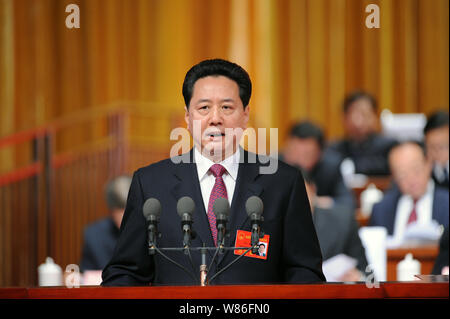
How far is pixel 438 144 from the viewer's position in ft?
16.1

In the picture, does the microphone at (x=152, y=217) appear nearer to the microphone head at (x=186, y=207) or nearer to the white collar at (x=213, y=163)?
the microphone head at (x=186, y=207)

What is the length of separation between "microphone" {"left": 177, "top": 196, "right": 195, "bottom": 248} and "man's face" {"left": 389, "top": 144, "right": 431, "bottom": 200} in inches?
Result: 125

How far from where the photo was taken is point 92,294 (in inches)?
69.6

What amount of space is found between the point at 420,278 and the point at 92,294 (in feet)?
2.65

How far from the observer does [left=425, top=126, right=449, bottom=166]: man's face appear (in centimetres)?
487

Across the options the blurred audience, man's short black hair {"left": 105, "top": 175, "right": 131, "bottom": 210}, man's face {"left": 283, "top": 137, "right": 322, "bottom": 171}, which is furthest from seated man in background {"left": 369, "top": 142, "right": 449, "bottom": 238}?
man's short black hair {"left": 105, "top": 175, "right": 131, "bottom": 210}

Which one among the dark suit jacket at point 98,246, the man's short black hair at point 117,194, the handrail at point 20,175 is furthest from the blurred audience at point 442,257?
the handrail at point 20,175

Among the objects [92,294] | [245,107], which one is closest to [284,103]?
[245,107]

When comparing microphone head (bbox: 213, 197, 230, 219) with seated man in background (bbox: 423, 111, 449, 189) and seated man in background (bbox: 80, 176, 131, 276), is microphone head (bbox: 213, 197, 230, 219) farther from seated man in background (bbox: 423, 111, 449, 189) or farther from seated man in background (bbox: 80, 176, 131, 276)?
seated man in background (bbox: 423, 111, 449, 189)

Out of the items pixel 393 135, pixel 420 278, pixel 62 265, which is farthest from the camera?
pixel 393 135

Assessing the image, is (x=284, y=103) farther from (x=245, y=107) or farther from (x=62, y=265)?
(x=245, y=107)

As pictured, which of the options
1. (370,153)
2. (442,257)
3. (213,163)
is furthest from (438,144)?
(213,163)

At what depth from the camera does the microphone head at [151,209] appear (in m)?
1.98

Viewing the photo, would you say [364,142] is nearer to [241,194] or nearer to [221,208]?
[241,194]
